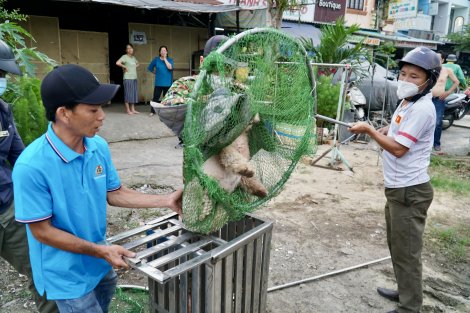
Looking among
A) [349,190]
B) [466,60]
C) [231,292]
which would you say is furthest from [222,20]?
[466,60]

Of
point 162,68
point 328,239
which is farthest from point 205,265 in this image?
point 162,68

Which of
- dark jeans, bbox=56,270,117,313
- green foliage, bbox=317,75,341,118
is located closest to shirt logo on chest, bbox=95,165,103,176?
dark jeans, bbox=56,270,117,313

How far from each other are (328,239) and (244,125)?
240 centimetres

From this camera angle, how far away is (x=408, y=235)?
249cm

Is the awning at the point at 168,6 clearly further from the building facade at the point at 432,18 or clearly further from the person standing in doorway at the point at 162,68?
the building facade at the point at 432,18

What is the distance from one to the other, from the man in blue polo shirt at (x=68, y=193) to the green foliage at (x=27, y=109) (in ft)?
6.65

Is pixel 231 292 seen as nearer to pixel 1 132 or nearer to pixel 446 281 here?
pixel 1 132

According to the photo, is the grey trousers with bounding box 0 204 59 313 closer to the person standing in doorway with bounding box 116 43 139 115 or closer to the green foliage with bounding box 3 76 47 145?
the green foliage with bounding box 3 76 47 145

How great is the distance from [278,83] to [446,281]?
2382mm

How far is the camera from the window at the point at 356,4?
1808cm

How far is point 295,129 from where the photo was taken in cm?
223

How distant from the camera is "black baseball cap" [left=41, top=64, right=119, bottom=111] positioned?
4.79 feet

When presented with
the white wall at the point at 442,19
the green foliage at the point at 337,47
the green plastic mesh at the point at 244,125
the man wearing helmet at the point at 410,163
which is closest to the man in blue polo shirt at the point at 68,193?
the green plastic mesh at the point at 244,125

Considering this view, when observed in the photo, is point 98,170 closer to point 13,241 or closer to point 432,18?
point 13,241
